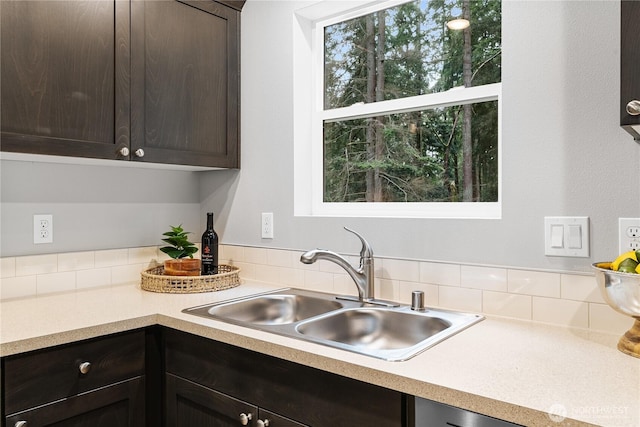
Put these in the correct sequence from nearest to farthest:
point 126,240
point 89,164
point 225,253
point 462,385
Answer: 1. point 462,385
2. point 89,164
3. point 126,240
4. point 225,253

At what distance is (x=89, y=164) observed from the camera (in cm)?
198

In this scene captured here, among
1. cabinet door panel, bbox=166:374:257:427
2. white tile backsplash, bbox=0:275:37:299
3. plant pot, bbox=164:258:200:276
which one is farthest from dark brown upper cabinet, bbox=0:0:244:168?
cabinet door panel, bbox=166:374:257:427

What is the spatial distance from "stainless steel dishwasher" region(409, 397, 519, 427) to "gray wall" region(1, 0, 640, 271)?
679 mm

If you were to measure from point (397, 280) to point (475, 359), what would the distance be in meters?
0.65

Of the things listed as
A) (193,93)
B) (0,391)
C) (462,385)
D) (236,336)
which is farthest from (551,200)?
(0,391)

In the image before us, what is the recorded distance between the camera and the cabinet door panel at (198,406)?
1380 mm

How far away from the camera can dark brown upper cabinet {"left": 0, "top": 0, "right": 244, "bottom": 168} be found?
1.57 m

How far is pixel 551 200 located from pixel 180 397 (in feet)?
4.37

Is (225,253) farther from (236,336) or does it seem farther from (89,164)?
(236,336)

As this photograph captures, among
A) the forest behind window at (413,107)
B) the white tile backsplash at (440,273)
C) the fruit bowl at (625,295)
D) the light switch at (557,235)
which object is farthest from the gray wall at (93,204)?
the fruit bowl at (625,295)

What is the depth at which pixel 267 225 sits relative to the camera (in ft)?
7.07

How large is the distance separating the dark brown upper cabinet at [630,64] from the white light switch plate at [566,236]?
0.43m

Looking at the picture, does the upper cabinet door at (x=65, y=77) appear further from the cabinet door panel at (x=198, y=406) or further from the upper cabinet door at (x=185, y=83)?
the cabinet door panel at (x=198, y=406)

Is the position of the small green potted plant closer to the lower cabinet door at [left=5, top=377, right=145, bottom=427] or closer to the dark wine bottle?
the dark wine bottle
